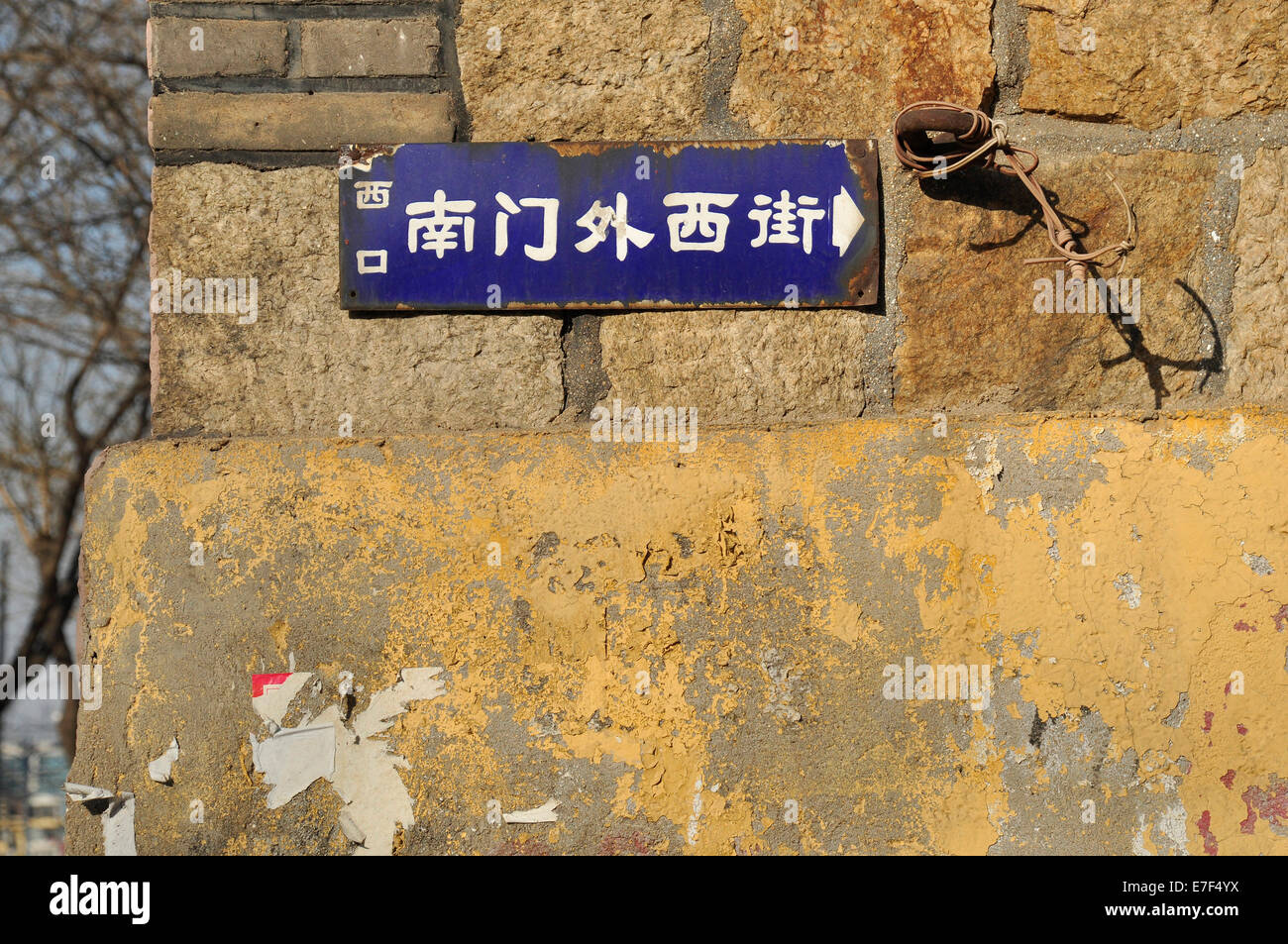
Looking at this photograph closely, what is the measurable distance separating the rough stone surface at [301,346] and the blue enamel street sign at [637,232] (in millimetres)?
56

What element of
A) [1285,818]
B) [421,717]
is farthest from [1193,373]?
[421,717]

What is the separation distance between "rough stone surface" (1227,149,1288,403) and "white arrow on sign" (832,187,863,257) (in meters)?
0.61

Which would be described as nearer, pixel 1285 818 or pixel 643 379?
pixel 1285 818

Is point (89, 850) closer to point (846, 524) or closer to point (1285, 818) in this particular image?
point (846, 524)

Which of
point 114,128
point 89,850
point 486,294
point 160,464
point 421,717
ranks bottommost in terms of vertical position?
point 89,850

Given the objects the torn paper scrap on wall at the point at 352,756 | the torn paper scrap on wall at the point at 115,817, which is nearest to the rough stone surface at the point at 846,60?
the torn paper scrap on wall at the point at 352,756

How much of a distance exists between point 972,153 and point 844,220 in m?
0.22

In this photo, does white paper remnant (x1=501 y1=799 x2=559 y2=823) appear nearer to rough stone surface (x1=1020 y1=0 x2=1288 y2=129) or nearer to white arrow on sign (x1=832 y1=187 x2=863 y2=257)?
white arrow on sign (x1=832 y1=187 x2=863 y2=257)

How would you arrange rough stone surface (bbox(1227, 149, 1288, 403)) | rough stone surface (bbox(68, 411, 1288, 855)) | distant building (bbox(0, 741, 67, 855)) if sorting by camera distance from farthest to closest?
distant building (bbox(0, 741, 67, 855)), rough stone surface (bbox(1227, 149, 1288, 403)), rough stone surface (bbox(68, 411, 1288, 855))

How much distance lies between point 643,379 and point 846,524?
1.30ft

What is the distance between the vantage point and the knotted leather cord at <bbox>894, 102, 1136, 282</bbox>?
1.69m

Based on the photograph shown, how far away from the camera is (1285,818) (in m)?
1.60

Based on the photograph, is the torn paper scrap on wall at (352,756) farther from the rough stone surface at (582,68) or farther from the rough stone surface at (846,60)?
the rough stone surface at (846,60)

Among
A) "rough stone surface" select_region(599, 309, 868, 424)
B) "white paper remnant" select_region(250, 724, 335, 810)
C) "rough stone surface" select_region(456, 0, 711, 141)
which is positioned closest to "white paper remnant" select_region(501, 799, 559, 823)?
"white paper remnant" select_region(250, 724, 335, 810)
